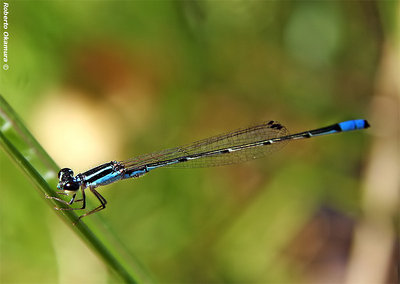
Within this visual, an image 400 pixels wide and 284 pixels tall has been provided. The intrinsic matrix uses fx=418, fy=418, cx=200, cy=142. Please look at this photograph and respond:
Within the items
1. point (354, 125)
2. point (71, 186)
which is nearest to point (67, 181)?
point (71, 186)

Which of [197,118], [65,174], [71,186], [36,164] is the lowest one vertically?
[36,164]

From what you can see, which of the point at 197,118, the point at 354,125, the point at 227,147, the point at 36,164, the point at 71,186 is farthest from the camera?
the point at 197,118

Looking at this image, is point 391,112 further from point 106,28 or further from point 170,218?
point 106,28

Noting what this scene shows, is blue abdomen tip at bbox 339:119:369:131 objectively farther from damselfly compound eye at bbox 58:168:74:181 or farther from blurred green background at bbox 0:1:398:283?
damselfly compound eye at bbox 58:168:74:181

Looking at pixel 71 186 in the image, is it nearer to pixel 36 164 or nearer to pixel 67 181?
pixel 67 181

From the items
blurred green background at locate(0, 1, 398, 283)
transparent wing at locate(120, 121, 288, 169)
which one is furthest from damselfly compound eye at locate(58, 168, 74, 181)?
transparent wing at locate(120, 121, 288, 169)

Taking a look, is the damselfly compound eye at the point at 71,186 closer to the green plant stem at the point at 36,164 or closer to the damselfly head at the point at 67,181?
the damselfly head at the point at 67,181
